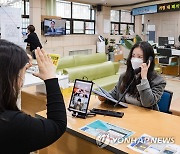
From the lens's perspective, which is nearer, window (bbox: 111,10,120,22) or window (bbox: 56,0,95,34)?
window (bbox: 56,0,95,34)

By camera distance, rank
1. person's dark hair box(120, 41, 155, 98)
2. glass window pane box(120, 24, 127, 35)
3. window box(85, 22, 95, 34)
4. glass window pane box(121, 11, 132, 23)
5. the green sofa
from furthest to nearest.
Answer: glass window pane box(121, 11, 132, 23), glass window pane box(120, 24, 127, 35), window box(85, 22, 95, 34), the green sofa, person's dark hair box(120, 41, 155, 98)

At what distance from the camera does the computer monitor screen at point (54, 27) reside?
7.95 metres

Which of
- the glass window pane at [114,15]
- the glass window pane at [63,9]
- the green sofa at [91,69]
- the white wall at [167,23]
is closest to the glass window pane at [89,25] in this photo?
the glass window pane at [63,9]

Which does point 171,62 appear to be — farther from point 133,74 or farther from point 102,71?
point 133,74

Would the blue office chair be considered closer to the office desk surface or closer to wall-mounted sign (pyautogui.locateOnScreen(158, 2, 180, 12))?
the office desk surface

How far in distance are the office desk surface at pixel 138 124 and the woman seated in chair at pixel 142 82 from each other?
13cm

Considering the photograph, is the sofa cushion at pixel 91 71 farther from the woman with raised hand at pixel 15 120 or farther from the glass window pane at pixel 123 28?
the glass window pane at pixel 123 28

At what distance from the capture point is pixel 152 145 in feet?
4.07

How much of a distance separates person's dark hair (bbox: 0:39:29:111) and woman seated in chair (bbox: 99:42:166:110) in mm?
1163

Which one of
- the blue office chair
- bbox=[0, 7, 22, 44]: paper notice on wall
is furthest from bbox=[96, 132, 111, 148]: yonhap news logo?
bbox=[0, 7, 22, 44]: paper notice on wall

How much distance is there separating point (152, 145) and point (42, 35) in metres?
7.31

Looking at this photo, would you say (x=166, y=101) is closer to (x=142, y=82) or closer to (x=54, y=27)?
(x=142, y=82)

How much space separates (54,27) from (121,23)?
169 inches

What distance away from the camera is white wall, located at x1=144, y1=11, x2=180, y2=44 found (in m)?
10.2
